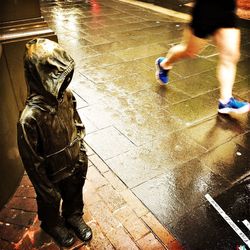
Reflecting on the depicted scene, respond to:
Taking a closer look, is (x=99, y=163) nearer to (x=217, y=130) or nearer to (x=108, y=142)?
(x=108, y=142)

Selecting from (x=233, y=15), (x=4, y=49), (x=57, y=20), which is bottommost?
(x=57, y=20)

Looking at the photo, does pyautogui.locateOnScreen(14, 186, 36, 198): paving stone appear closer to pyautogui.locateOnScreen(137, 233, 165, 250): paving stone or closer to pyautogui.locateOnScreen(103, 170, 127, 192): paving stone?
pyautogui.locateOnScreen(103, 170, 127, 192): paving stone

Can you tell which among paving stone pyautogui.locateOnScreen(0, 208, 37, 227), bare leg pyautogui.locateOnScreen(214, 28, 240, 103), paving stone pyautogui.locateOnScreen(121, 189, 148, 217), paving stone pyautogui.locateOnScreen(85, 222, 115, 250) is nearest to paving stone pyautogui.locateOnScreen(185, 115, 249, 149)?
bare leg pyautogui.locateOnScreen(214, 28, 240, 103)

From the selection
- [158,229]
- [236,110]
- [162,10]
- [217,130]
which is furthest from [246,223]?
[162,10]

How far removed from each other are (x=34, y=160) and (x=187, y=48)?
9.42ft

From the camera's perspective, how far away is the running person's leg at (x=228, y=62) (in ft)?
11.8

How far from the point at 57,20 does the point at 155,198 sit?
7053mm

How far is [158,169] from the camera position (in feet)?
10.7

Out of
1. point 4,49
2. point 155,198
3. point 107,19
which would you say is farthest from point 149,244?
point 107,19

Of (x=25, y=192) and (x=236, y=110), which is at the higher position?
(x=236, y=110)

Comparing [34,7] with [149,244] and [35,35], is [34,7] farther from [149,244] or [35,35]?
[149,244]

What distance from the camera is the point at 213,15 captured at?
139 inches

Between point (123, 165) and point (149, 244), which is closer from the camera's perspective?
point (149, 244)

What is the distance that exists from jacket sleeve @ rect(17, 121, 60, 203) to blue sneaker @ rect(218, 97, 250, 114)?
8.91ft
